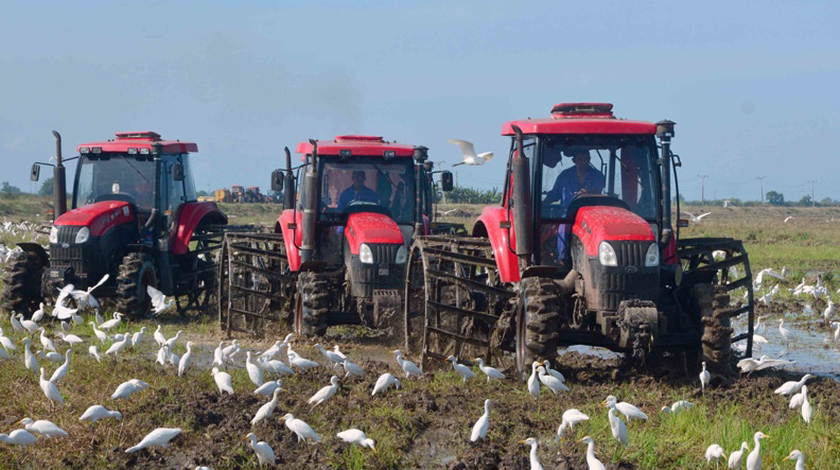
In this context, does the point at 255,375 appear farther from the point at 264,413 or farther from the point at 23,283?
the point at 23,283

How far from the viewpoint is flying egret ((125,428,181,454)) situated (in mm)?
7695

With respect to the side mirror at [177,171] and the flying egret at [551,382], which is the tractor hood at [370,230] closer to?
the side mirror at [177,171]

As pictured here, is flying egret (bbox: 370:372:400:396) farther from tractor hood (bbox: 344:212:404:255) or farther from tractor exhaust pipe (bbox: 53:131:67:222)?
tractor exhaust pipe (bbox: 53:131:67:222)

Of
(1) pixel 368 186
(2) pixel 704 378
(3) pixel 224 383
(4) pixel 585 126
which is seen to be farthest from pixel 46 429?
(1) pixel 368 186

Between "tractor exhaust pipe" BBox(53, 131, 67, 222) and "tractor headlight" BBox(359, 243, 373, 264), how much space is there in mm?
5455

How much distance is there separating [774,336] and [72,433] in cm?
986

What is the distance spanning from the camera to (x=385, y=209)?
46.6 ft

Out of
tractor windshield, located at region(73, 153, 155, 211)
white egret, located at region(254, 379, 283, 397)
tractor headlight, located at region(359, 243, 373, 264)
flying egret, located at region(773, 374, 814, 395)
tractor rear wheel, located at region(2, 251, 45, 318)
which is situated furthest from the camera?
tractor windshield, located at region(73, 153, 155, 211)

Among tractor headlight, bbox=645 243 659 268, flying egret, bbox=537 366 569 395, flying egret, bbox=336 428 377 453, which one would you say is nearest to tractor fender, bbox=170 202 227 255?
flying egret, bbox=537 366 569 395

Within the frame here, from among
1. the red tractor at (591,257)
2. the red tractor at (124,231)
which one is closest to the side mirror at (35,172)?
the red tractor at (124,231)

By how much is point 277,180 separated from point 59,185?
12.7 feet

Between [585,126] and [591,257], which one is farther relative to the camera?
[585,126]

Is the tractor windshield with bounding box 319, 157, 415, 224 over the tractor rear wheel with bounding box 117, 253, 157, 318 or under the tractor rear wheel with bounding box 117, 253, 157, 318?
over

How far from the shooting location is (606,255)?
32.7 ft
